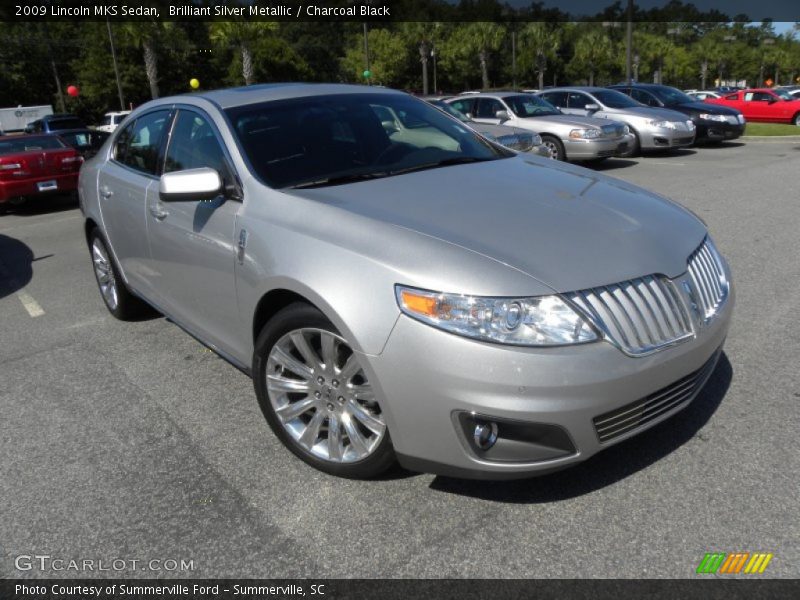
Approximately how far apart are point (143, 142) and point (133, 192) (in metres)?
0.40

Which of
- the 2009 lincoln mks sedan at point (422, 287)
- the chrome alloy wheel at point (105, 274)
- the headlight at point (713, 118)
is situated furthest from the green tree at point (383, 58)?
the 2009 lincoln mks sedan at point (422, 287)

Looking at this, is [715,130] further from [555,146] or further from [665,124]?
[555,146]

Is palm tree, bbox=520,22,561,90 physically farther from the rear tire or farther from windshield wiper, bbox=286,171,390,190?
windshield wiper, bbox=286,171,390,190

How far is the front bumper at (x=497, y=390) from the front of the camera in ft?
7.33

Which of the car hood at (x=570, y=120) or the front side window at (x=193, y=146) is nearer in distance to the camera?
the front side window at (x=193, y=146)

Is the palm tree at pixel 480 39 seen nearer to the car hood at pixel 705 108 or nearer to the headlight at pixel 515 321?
the car hood at pixel 705 108

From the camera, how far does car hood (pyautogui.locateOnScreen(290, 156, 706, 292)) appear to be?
8.03 ft

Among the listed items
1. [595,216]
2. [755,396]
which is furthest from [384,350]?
[755,396]

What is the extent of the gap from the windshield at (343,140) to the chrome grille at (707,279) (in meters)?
1.35

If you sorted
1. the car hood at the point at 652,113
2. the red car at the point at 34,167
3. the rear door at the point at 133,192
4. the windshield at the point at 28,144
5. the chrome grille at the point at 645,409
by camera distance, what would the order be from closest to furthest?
the chrome grille at the point at 645,409 → the rear door at the point at 133,192 → the red car at the point at 34,167 → the windshield at the point at 28,144 → the car hood at the point at 652,113

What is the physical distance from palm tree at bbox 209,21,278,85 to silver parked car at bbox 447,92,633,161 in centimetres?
3287

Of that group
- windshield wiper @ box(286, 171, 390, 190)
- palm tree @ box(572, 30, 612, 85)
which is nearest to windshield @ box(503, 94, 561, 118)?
windshield wiper @ box(286, 171, 390, 190)

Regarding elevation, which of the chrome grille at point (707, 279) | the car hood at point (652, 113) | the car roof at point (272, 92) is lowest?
the car hood at point (652, 113)

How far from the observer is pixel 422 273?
237 cm
